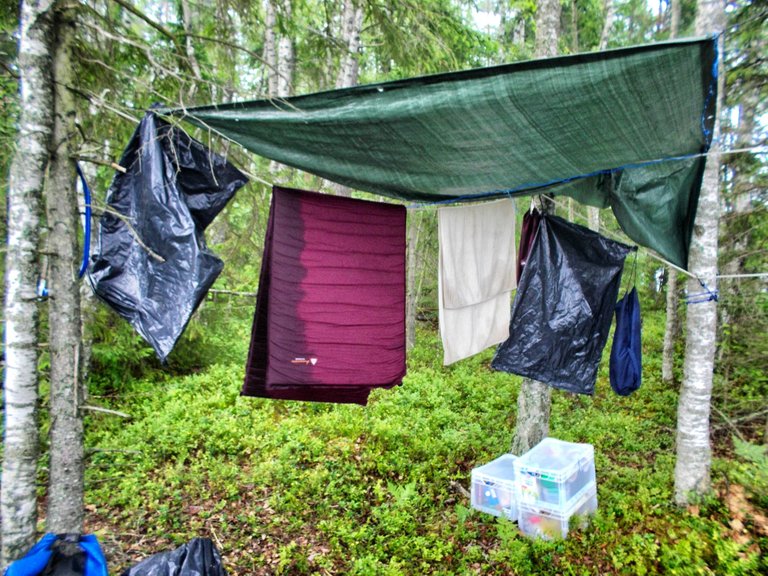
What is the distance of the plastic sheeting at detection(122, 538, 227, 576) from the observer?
2.48 meters

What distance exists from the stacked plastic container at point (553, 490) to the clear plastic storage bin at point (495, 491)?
0.15m

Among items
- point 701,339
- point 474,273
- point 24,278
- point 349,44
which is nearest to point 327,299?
point 474,273

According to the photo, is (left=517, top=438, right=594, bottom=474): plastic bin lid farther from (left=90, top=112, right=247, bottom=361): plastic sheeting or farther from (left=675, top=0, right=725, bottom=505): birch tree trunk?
(left=90, top=112, right=247, bottom=361): plastic sheeting

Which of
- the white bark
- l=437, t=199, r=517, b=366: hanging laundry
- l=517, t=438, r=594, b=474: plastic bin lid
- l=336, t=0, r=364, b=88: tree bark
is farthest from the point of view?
the white bark

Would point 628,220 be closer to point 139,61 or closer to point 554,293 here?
point 554,293

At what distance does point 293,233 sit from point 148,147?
0.89m

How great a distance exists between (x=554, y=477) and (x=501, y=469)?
2.43 feet

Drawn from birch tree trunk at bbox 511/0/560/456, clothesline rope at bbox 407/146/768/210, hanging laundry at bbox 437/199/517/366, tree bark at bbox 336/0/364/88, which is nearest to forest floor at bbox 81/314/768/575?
birch tree trunk at bbox 511/0/560/456

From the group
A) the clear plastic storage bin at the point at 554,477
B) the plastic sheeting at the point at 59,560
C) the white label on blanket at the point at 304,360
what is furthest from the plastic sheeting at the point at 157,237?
the clear plastic storage bin at the point at 554,477

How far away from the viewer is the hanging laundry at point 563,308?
11.8 ft

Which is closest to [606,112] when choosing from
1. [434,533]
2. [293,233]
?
[293,233]

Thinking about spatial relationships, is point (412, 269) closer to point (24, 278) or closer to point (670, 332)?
point (670, 332)

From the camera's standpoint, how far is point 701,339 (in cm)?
370

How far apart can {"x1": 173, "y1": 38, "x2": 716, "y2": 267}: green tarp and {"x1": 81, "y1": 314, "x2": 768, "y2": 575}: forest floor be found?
204 centimetres
